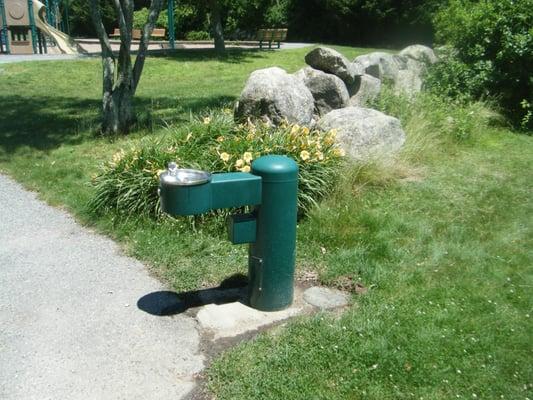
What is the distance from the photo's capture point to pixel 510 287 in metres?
4.48

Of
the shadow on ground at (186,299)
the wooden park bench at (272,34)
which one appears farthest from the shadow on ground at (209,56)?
the shadow on ground at (186,299)

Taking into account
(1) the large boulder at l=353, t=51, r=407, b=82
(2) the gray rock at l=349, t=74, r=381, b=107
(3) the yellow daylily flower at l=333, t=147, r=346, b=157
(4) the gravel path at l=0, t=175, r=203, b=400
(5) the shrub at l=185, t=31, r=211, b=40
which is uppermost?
(1) the large boulder at l=353, t=51, r=407, b=82

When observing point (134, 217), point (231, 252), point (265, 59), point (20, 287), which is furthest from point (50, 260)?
point (265, 59)

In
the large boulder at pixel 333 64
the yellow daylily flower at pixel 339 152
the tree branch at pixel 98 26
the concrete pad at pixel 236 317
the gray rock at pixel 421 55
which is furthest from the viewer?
the gray rock at pixel 421 55

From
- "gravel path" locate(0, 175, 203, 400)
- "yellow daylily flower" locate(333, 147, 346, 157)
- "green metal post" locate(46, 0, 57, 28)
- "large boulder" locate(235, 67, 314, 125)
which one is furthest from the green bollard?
"green metal post" locate(46, 0, 57, 28)

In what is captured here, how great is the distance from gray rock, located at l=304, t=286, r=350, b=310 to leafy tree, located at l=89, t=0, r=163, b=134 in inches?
215

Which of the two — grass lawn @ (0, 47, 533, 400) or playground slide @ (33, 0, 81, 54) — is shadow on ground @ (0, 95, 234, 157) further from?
playground slide @ (33, 0, 81, 54)

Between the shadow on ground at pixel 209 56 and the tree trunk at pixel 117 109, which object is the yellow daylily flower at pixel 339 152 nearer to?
the tree trunk at pixel 117 109

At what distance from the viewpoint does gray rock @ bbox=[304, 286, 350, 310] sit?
426 cm

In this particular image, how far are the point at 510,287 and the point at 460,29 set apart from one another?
25.6 ft

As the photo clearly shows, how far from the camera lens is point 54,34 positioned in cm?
2305

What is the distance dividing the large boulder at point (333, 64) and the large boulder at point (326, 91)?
0.38 metres

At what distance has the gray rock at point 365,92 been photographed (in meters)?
9.34

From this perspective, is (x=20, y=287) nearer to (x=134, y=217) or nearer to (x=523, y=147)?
(x=134, y=217)
